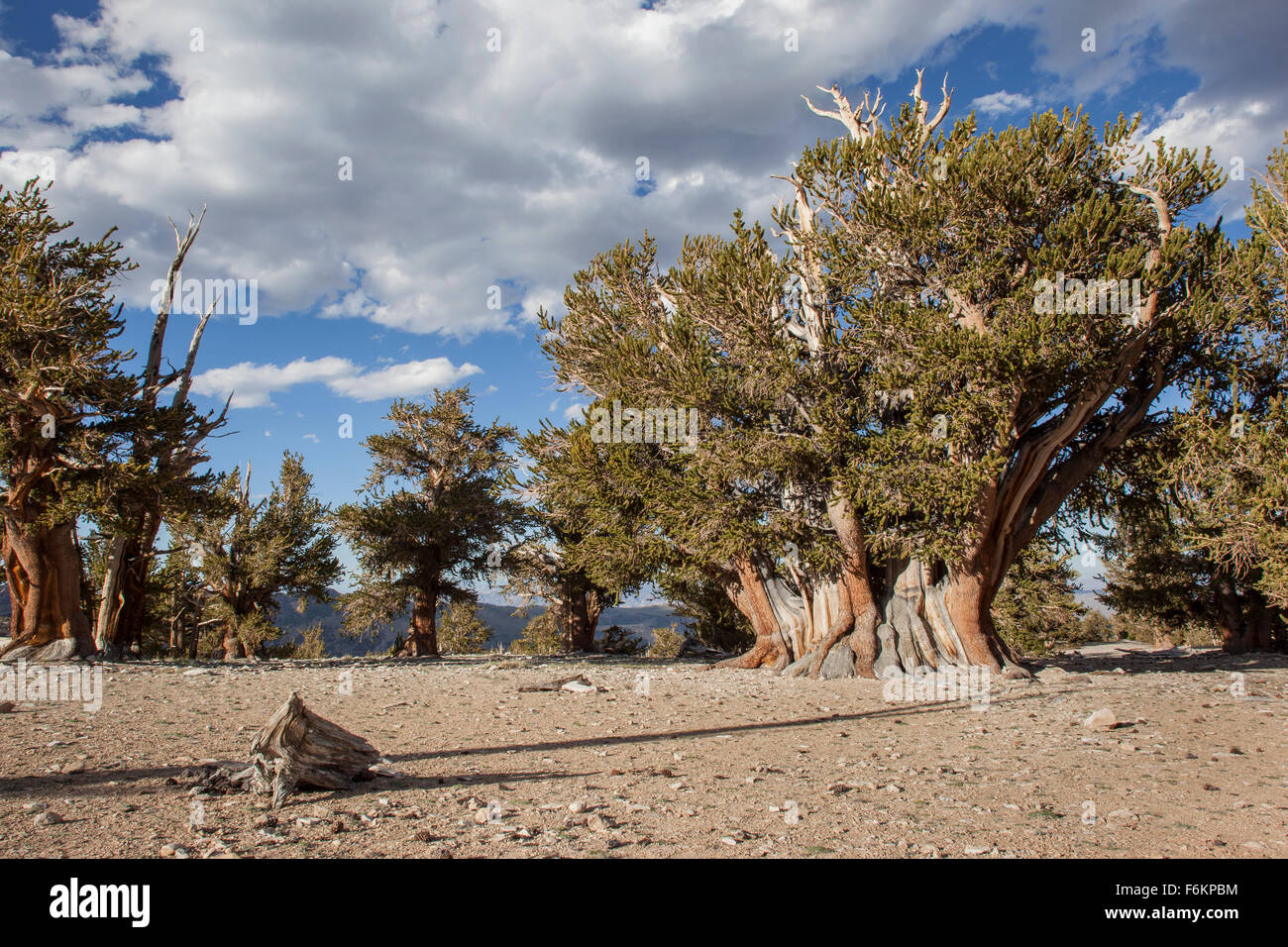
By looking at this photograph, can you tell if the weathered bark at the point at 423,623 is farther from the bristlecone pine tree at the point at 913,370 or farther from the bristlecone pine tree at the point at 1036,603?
the bristlecone pine tree at the point at 1036,603

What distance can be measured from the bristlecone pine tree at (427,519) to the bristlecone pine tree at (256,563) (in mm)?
2826

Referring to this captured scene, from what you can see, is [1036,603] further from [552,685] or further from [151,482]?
[151,482]

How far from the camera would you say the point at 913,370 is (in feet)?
47.0

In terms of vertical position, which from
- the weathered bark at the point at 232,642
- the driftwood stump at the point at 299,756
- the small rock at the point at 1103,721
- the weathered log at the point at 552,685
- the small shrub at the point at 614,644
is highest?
the driftwood stump at the point at 299,756

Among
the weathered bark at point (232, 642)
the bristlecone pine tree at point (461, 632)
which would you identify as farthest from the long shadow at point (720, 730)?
the bristlecone pine tree at point (461, 632)

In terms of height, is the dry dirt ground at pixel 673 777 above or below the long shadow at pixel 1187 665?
above

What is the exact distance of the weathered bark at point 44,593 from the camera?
50.9 ft

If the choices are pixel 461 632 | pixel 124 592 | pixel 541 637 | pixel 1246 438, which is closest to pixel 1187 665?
pixel 1246 438

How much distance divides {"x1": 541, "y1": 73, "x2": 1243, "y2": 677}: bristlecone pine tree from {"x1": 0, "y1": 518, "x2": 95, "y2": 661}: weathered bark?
1225cm

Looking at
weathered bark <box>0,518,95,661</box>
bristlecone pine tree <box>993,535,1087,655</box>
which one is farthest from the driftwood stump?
bristlecone pine tree <box>993,535,1087,655</box>

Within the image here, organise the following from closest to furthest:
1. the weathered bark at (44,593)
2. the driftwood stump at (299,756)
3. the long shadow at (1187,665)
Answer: the driftwood stump at (299,756) → the weathered bark at (44,593) → the long shadow at (1187,665)

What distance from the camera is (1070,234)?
13.6 m
